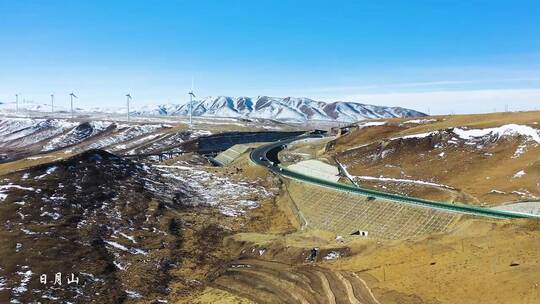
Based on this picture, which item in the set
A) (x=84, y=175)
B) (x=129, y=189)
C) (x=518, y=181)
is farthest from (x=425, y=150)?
(x=84, y=175)

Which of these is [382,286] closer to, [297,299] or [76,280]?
[297,299]

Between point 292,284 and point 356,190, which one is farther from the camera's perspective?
point 356,190

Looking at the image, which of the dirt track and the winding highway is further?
the winding highway

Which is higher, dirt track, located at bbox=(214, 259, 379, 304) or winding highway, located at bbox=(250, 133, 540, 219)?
winding highway, located at bbox=(250, 133, 540, 219)

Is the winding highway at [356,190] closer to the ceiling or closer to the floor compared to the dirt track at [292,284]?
closer to the ceiling

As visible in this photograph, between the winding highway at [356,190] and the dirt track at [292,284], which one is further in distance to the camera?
the winding highway at [356,190]
